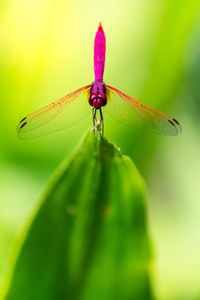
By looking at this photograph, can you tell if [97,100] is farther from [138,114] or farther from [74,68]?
[74,68]

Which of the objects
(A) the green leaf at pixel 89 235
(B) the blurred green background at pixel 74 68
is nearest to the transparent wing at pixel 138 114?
(B) the blurred green background at pixel 74 68

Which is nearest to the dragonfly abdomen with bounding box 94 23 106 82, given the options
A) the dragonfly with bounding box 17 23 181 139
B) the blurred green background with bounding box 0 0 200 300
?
the dragonfly with bounding box 17 23 181 139

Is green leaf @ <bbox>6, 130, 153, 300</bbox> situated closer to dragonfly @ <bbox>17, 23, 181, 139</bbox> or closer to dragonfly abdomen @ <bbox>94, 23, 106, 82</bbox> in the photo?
dragonfly @ <bbox>17, 23, 181, 139</bbox>

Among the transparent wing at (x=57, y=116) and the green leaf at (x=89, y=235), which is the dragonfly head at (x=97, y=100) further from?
the green leaf at (x=89, y=235)

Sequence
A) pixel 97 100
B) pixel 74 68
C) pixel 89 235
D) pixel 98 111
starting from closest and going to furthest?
pixel 89 235 → pixel 97 100 → pixel 98 111 → pixel 74 68

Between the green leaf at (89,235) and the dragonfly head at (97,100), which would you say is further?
the dragonfly head at (97,100)

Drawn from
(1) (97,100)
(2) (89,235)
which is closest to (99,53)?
(1) (97,100)

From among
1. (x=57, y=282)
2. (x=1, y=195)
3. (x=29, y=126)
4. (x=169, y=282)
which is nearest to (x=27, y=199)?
(x=1, y=195)
